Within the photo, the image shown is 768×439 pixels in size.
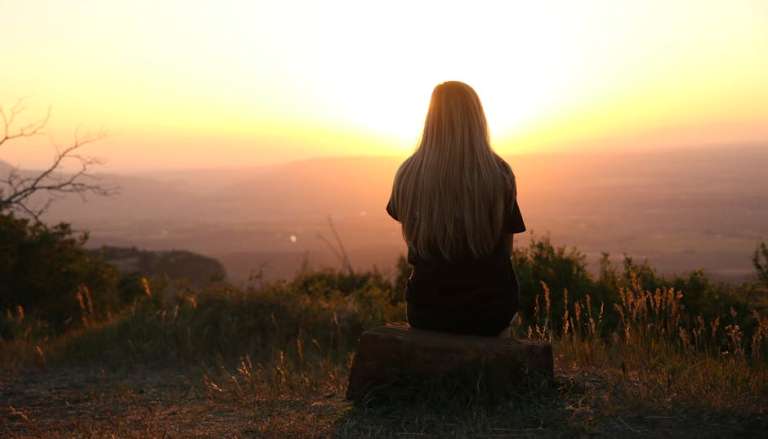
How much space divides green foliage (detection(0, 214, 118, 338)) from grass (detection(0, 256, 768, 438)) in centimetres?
156

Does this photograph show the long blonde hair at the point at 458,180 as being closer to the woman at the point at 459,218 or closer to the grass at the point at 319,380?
the woman at the point at 459,218

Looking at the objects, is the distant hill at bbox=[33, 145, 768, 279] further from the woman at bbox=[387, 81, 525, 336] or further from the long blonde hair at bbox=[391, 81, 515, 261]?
the long blonde hair at bbox=[391, 81, 515, 261]

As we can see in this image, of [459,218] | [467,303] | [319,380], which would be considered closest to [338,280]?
[319,380]

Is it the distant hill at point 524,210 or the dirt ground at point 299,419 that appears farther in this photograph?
the distant hill at point 524,210

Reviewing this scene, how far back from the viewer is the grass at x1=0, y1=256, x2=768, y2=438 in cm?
407

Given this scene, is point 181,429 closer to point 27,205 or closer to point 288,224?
point 27,205

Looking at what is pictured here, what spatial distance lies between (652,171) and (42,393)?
116184mm

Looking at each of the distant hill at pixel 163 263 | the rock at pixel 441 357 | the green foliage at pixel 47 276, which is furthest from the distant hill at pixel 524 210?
the rock at pixel 441 357

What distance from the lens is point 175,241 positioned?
80.5 meters

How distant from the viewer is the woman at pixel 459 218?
4.33 metres

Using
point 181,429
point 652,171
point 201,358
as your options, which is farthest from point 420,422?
point 652,171

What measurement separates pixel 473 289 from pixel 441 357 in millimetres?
473

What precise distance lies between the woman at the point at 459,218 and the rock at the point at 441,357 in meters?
0.20

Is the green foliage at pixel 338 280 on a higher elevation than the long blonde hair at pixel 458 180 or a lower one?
lower
